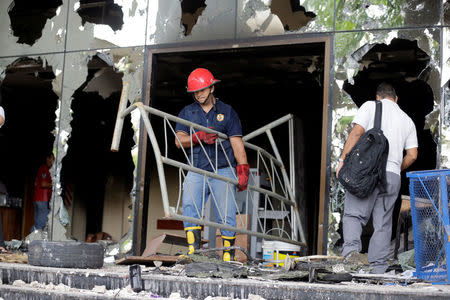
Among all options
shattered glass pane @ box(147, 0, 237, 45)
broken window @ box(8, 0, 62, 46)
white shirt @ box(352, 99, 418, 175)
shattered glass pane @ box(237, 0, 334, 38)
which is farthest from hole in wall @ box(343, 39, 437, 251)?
broken window @ box(8, 0, 62, 46)

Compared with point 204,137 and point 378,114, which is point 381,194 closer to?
point 378,114

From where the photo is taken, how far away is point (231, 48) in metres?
7.80

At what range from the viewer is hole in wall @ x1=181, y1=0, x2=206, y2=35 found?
8.12 metres

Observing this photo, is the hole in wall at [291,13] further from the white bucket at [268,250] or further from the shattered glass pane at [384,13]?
the white bucket at [268,250]

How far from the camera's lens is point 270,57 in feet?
31.1

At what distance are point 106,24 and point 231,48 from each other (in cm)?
183

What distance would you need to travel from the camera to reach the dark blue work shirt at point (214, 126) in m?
6.91

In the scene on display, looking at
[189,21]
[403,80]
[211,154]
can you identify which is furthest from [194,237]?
[403,80]

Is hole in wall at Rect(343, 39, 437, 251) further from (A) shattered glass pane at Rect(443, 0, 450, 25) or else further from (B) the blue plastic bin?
(B) the blue plastic bin

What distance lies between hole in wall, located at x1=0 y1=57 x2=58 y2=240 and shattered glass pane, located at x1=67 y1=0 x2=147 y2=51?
4.63 metres

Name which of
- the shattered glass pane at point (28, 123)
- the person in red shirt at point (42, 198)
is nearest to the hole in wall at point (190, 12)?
the shattered glass pane at point (28, 123)

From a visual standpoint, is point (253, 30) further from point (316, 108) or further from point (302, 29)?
point (316, 108)

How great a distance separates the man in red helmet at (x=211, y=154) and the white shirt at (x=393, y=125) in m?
1.30

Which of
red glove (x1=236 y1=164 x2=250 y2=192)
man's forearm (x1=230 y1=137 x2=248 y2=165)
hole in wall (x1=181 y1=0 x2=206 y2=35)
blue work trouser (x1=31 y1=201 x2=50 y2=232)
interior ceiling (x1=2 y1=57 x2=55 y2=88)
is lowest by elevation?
blue work trouser (x1=31 y1=201 x2=50 y2=232)
